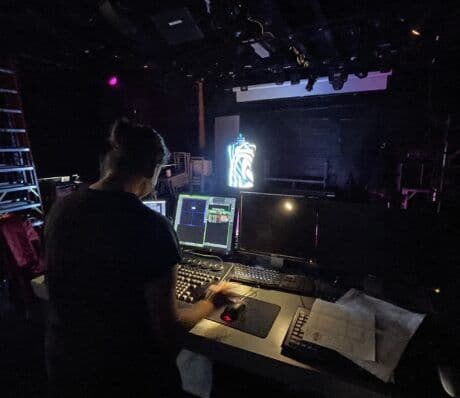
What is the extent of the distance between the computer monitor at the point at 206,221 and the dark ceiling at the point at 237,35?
144 cm

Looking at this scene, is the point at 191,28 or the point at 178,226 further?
the point at 191,28

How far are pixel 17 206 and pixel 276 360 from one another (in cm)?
331

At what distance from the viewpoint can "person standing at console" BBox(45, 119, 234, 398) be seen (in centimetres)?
86

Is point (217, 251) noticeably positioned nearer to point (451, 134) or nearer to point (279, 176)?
point (279, 176)

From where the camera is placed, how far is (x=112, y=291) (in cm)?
87

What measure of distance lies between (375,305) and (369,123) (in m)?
5.49

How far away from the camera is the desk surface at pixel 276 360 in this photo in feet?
3.07

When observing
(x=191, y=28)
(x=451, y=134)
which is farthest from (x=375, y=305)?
(x=451, y=134)

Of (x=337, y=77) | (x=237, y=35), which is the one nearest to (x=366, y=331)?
(x=237, y=35)

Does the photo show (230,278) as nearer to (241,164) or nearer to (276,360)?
(276,360)

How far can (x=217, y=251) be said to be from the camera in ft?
5.86

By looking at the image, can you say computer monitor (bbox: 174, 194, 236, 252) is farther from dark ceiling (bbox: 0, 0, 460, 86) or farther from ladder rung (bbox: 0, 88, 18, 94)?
Result: ladder rung (bbox: 0, 88, 18, 94)

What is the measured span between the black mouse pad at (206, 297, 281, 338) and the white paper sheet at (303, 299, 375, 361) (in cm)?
17

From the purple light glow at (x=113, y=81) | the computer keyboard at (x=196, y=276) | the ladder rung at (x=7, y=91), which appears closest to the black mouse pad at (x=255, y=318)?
the computer keyboard at (x=196, y=276)
